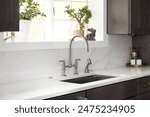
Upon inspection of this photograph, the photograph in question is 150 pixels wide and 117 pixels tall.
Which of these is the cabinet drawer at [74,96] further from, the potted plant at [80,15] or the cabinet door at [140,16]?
the cabinet door at [140,16]

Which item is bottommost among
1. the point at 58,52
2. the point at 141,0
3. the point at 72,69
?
the point at 72,69

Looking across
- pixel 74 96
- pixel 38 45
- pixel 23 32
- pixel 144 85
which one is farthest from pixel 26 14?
pixel 144 85

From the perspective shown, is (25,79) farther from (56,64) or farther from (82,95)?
(82,95)

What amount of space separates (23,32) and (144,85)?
157cm

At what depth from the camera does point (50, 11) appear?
137 inches

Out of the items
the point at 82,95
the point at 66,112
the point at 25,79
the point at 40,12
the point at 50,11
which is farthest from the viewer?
the point at 50,11

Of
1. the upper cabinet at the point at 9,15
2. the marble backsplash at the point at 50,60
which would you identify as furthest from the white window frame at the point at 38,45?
the upper cabinet at the point at 9,15

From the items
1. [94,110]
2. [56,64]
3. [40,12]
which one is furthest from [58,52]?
[94,110]

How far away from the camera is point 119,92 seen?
3.07 metres

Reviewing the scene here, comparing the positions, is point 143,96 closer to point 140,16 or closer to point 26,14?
point 140,16

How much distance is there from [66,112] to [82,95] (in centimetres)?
48

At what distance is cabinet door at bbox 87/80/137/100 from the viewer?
2736 mm

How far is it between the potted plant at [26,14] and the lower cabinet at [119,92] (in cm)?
97

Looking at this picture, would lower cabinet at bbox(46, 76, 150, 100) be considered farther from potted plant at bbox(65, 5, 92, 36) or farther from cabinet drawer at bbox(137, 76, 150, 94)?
potted plant at bbox(65, 5, 92, 36)
